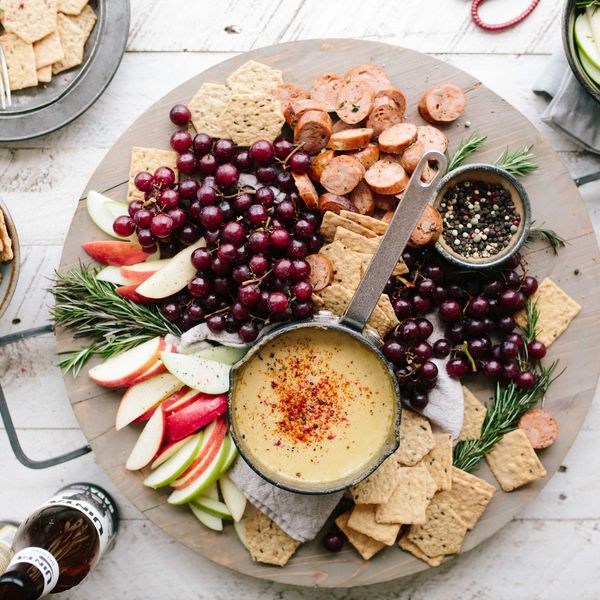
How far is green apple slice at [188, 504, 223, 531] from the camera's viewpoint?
6.74 ft

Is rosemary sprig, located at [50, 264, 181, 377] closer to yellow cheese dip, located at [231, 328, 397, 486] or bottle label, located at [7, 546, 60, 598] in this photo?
yellow cheese dip, located at [231, 328, 397, 486]

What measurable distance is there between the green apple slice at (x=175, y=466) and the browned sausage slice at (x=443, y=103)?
1251mm

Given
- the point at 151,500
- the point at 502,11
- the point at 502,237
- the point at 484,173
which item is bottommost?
the point at 151,500

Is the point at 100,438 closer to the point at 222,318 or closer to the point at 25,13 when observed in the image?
the point at 222,318

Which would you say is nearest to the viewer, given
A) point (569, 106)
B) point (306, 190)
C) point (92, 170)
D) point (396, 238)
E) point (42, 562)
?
point (396, 238)

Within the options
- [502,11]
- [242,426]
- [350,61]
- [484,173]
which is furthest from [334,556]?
[502,11]

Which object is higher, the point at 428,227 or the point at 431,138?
the point at 431,138

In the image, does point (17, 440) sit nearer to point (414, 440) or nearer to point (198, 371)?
point (198, 371)

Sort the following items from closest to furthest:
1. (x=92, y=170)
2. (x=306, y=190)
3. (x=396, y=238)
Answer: (x=396, y=238), (x=306, y=190), (x=92, y=170)

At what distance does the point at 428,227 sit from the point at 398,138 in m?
0.30

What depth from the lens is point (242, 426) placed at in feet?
6.27

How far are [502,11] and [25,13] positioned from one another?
1649 mm

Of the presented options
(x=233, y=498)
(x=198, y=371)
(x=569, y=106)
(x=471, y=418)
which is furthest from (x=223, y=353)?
(x=569, y=106)

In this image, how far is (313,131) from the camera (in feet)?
6.55
